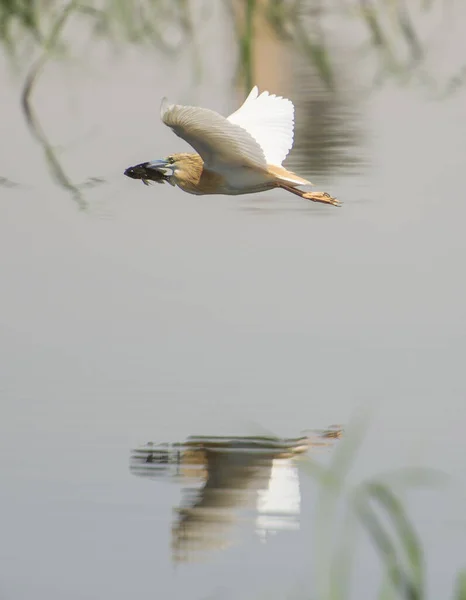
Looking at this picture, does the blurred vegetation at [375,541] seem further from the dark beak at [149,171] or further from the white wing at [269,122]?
the white wing at [269,122]

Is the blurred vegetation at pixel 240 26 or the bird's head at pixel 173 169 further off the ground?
the blurred vegetation at pixel 240 26

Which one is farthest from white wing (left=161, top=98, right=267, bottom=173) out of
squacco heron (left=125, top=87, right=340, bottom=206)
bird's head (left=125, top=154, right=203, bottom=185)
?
bird's head (left=125, top=154, right=203, bottom=185)

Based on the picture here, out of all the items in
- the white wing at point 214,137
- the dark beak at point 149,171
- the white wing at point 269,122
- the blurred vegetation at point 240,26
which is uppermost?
the blurred vegetation at point 240,26

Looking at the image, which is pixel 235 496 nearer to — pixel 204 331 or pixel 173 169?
pixel 204 331

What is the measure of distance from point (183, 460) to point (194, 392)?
623mm

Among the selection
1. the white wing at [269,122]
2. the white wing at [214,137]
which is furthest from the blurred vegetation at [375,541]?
the white wing at [269,122]

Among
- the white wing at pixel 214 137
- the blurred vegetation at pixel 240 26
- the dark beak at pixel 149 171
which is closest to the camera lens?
the white wing at pixel 214 137

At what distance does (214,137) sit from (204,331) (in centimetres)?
77

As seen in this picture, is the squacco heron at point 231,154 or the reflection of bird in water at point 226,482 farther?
the squacco heron at point 231,154

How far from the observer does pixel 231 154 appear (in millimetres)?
5910

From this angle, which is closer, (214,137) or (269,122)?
(214,137)

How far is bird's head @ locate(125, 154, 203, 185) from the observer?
6.24 m

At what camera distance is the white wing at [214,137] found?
539cm

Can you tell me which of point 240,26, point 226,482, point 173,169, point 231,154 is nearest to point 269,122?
point 173,169
